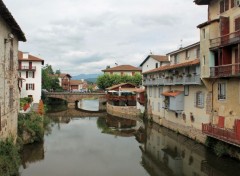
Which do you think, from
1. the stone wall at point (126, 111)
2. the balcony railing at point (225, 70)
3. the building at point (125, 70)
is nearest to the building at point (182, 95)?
the balcony railing at point (225, 70)

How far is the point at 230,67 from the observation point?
2384cm

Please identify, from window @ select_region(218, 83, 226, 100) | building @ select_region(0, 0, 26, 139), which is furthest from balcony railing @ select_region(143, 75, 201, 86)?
building @ select_region(0, 0, 26, 139)

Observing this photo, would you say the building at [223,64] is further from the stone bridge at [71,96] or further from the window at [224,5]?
the stone bridge at [71,96]

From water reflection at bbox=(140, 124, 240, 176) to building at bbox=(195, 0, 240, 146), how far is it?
1.91 m

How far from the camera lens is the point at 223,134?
22.8 metres

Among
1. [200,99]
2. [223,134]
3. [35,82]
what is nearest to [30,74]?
[35,82]

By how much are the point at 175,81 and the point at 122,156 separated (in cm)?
1399

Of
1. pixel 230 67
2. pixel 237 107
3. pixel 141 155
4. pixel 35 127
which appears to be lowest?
pixel 141 155

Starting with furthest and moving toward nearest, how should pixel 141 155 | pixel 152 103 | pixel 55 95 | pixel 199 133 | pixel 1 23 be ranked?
pixel 55 95 → pixel 152 103 → pixel 199 133 → pixel 141 155 → pixel 1 23

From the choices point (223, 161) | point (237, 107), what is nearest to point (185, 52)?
point (237, 107)

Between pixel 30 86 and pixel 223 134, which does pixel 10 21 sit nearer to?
pixel 223 134

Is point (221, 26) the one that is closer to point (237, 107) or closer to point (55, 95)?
point (237, 107)

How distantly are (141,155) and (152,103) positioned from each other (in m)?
21.0

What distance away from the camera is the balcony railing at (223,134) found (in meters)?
21.1
